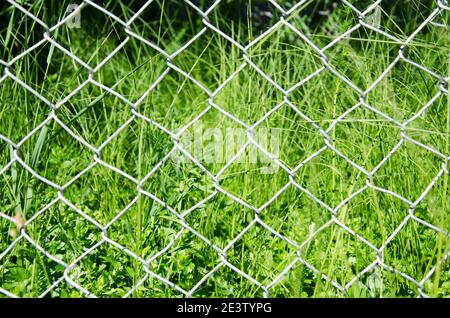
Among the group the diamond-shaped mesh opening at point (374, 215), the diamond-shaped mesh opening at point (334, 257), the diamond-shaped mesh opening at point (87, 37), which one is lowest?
the diamond-shaped mesh opening at point (334, 257)

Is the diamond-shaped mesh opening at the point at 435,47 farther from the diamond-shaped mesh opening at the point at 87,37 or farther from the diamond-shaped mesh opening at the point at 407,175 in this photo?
the diamond-shaped mesh opening at the point at 87,37

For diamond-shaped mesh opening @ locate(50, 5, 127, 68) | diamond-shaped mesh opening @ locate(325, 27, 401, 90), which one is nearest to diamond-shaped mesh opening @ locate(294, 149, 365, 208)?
diamond-shaped mesh opening @ locate(325, 27, 401, 90)

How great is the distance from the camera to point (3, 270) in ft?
5.33

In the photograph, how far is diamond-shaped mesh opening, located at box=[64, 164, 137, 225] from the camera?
1927mm

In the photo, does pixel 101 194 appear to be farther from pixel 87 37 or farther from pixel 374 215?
pixel 87 37

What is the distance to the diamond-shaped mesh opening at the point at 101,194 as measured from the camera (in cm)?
193

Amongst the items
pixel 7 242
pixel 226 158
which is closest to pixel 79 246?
pixel 7 242

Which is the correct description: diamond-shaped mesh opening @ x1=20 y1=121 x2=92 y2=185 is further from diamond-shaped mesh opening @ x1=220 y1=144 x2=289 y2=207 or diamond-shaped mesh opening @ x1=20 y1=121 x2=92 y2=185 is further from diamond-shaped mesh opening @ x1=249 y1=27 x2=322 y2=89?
diamond-shaped mesh opening @ x1=249 y1=27 x2=322 y2=89

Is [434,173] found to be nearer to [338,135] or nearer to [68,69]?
[338,135]

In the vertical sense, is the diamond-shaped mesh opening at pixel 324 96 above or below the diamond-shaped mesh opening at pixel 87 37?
below

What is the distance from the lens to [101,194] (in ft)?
6.66

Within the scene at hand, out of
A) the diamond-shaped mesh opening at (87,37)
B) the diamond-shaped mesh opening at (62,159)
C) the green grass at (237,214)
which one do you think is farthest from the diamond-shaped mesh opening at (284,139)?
the diamond-shaped mesh opening at (87,37)

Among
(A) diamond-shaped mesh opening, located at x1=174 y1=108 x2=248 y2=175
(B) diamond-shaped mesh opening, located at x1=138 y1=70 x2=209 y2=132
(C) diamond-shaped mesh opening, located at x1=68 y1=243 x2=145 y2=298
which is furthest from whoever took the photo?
Answer: (B) diamond-shaped mesh opening, located at x1=138 y1=70 x2=209 y2=132

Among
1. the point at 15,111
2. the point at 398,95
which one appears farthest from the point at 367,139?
the point at 15,111
